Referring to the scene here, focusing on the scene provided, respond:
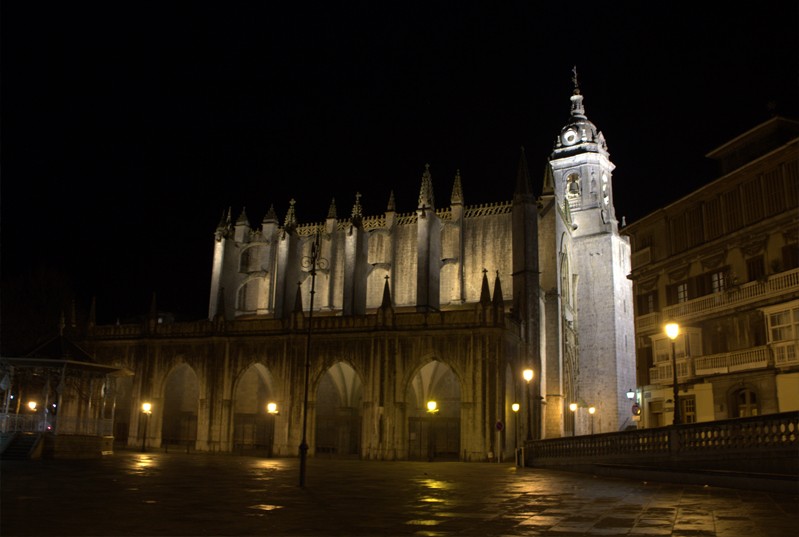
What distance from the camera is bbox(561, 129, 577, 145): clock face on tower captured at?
219 ft

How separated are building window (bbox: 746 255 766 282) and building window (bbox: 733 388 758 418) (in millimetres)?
4696

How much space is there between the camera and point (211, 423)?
42531 mm

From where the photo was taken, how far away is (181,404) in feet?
160

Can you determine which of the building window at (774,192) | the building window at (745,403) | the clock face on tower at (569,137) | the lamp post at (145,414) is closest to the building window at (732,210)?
the building window at (774,192)

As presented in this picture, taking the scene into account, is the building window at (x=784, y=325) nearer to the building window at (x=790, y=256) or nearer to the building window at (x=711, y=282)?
the building window at (x=790, y=256)

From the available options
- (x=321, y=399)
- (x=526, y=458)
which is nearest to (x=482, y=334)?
(x=526, y=458)

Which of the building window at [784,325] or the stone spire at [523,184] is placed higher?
the stone spire at [523,184]

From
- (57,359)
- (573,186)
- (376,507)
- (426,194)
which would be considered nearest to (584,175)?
(573,186)

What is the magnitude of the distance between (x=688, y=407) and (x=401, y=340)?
47.4 feet

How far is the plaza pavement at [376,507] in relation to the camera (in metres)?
10.9

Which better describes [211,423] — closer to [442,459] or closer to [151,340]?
[151,340]

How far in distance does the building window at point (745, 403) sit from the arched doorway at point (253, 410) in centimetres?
2591

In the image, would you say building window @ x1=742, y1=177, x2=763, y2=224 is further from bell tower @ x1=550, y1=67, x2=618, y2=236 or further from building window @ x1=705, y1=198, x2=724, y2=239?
bell tower @ x1=550, y1=67, x2=618, y2=236

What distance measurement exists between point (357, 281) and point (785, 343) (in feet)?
90.6
